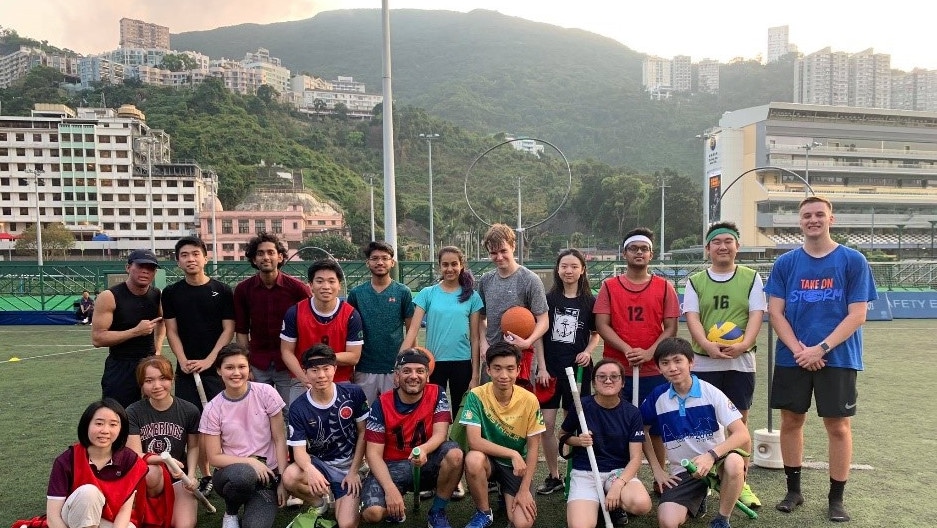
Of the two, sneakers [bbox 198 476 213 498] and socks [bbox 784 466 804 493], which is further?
socks [bbox 784 466 804 493]

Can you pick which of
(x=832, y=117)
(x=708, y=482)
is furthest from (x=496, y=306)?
(x=832, y=117)

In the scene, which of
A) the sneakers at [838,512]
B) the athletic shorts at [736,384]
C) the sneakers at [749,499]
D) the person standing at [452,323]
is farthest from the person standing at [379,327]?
the sneakers at [838,512]

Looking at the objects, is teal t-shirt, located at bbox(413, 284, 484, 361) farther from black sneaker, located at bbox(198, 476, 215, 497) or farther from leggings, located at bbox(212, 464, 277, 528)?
black sneaker, located at bbox(198, 476, 215, 497)

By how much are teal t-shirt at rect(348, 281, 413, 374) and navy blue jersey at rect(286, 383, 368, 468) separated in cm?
55

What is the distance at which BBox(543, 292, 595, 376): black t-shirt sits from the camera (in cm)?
478

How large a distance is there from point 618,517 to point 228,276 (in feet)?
66.4

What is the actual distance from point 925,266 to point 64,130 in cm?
8345

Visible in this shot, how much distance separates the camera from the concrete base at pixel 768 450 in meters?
5.18

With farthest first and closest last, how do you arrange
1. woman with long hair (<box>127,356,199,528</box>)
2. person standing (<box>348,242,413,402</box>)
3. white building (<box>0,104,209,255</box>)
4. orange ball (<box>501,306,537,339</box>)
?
white building (<box>0,104,209,255</box>), person standing (<box>348,242,413,402</box>), orange ball (<box>501,306,537,339</box>), woman with long hair (<box>127,356,199,528</box>)

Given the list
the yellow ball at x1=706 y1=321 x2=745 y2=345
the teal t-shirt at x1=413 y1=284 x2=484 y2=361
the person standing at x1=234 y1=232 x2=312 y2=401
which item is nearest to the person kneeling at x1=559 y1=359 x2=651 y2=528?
the yellow ball at x1=706 y1=321 x2=745 y2=345

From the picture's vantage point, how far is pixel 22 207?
244 feet

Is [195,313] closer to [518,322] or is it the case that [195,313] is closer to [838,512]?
[518,322]

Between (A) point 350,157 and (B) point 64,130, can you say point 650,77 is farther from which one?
(B) point 64,130

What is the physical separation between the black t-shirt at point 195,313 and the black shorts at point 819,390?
4.11 meters
